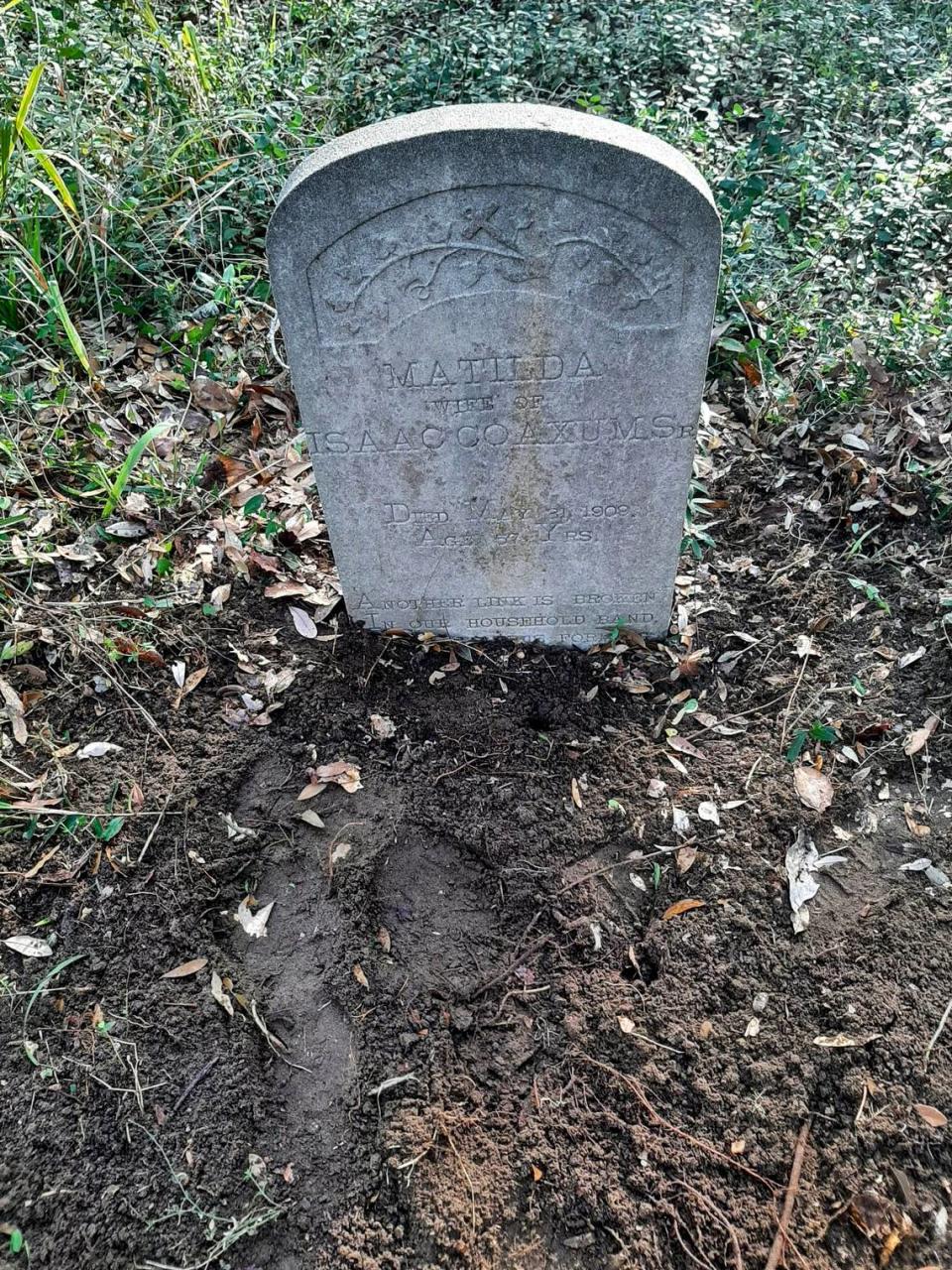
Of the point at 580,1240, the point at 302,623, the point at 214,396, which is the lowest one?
the point at 580,1240

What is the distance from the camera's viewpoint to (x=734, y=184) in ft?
13.4

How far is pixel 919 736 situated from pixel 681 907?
3.15 ft

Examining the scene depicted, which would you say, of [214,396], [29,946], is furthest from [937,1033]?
[214,396]

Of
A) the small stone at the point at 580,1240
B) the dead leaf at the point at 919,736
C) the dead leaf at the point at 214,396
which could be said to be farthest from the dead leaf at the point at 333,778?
the dead leaf at the point at 214,396

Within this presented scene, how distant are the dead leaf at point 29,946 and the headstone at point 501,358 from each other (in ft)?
4.39

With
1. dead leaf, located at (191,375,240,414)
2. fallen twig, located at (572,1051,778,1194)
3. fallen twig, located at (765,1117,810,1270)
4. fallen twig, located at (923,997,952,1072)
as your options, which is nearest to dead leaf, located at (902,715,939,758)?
fallen twig, located at (923,997,952,1072)

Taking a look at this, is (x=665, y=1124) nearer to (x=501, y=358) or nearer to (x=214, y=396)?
(x=501, y=358)

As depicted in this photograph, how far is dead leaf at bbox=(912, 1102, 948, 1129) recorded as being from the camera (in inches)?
78.7

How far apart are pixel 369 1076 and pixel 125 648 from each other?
1.56 m

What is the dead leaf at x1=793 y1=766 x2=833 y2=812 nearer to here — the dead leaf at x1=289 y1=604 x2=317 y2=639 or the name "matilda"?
the name "matilda"

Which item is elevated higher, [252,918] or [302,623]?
[302,623]

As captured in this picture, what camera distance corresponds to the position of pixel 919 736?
271 centimetres

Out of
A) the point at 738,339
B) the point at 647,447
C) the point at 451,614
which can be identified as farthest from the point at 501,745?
the point at 738,339

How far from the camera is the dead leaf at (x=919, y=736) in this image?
268cm
